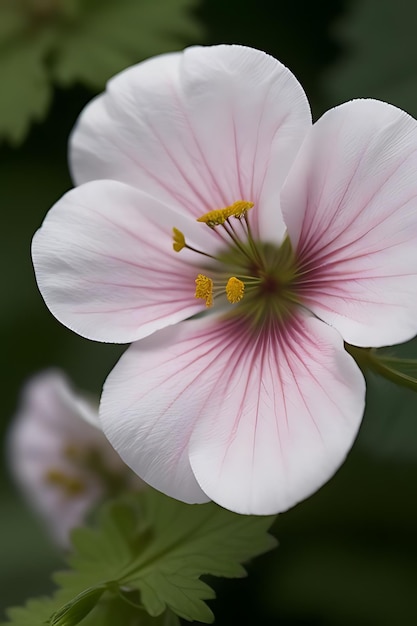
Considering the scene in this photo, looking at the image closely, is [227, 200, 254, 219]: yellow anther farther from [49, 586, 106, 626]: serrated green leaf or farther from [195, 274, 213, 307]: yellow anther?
[49, 586, 106, 626]: serrated green leaf

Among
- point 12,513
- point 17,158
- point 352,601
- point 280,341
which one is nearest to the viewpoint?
point 280,341

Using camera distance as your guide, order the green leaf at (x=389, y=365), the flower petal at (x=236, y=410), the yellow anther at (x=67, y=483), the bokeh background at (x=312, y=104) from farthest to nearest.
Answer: the yellow anther at (x=67, y=483) < the bokeh background at (x=312, y=104) < the green leaf at (x=389, y=365) < the flower petal at (x=236, y=410)

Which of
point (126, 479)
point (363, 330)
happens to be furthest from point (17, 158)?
point (363, 330)

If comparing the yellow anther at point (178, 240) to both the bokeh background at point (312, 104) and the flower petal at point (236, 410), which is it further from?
the bokeh background at point (312, 104)

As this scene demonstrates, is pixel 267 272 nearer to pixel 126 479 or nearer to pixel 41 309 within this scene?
pixel 126 479

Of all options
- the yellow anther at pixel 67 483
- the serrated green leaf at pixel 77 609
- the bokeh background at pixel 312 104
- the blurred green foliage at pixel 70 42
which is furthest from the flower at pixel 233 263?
the yellow anther at pixel 67 483
